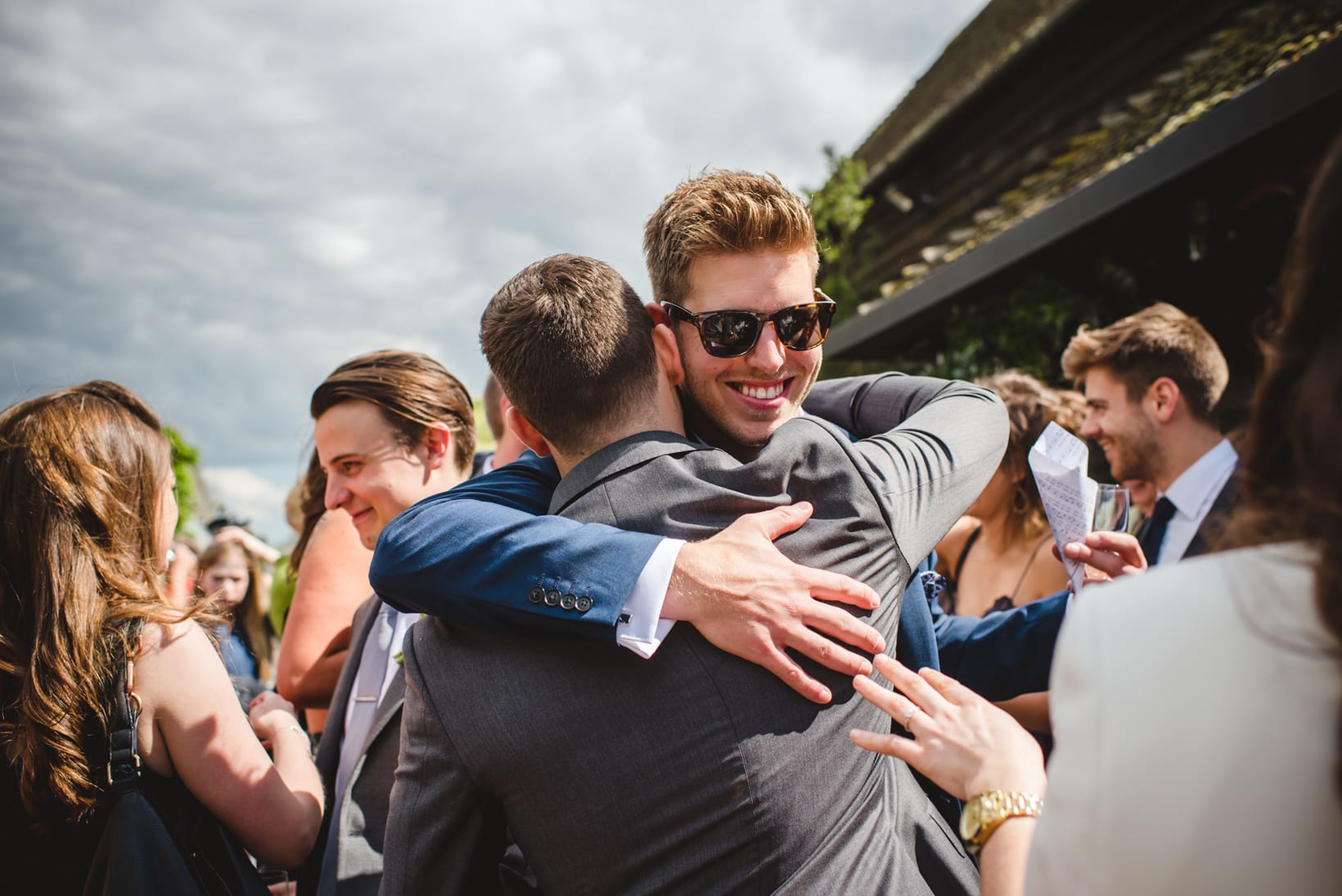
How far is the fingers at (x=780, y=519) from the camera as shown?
5.14 ft

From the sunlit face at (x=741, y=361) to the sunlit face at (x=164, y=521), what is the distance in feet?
4.72

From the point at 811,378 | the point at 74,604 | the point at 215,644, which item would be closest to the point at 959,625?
the point at 811,378

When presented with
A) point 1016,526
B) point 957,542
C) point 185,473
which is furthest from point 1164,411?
point 185,473

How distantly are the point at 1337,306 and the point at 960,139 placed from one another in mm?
8854

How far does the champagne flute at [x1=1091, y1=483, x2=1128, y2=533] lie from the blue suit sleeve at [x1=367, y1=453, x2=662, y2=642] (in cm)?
128

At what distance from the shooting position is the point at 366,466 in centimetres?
288

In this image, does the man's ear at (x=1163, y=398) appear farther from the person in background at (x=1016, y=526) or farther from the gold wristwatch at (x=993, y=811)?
the gold wristwatch at (x=993, y=811)

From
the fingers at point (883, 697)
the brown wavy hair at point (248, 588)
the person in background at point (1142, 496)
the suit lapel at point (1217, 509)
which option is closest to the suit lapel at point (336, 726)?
the fingers at point (883, 697)

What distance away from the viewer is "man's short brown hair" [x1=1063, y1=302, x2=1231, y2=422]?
3793 millimetres

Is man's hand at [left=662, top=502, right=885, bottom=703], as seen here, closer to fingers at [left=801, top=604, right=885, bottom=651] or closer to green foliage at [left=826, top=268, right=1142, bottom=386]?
fingers at [left=801, top=604, right=885, bottom=651]

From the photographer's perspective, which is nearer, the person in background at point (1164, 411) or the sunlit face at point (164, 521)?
the sunlit face at point (164, 521)

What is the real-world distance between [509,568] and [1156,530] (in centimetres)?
334

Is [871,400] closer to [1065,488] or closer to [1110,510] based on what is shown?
[1065,488]

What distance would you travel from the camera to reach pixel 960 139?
8.74 m
